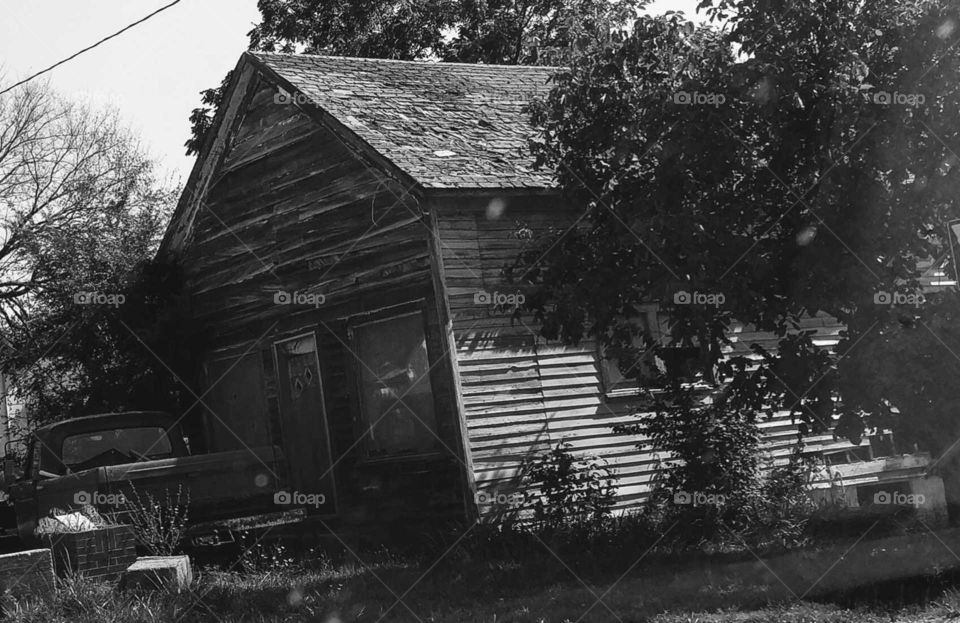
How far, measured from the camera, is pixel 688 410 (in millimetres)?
11305

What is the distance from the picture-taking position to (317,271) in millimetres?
14445

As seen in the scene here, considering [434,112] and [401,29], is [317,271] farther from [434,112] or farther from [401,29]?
[401,29]

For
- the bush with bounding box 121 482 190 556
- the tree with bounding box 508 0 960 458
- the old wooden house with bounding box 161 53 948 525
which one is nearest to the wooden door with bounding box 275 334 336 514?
the old wooden house with bounding box 161 53 948 525

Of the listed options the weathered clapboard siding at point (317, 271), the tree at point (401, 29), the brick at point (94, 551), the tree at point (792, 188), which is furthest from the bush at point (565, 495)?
the tree at point (401, 29)

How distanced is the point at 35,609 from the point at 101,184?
21770 mm

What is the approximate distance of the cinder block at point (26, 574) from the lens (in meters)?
8.44

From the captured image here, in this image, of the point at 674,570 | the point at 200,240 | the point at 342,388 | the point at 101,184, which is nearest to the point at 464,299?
the point at 342,388

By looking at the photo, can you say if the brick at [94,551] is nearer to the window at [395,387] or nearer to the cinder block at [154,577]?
the cinder block at [154,577]

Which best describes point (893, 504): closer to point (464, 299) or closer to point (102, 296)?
point (464, 299)

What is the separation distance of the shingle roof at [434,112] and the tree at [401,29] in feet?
33.3

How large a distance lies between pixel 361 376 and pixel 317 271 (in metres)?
1.61

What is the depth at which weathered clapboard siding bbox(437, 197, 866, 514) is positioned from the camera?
12.2 metres

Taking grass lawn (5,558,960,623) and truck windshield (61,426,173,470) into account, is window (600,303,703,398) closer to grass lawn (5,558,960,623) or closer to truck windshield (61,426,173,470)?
grass lawn (5,558,960,623)

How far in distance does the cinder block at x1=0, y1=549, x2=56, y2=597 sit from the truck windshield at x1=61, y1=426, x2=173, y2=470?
385cm
